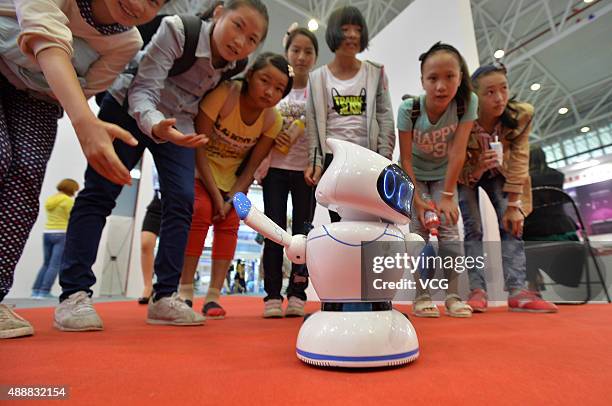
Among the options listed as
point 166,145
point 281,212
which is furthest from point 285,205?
point 166,145

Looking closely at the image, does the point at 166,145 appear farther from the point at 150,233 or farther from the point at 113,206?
the point at 150,233

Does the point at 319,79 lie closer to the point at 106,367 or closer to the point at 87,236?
the point at 87,236

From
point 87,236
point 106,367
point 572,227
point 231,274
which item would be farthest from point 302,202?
point 231,274

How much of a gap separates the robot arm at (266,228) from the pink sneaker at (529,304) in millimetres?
1264

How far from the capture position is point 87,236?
97cm

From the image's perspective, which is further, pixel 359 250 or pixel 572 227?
pixel 572 227

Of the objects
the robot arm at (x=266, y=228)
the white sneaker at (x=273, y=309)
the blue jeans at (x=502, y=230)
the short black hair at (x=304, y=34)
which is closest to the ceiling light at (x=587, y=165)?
the blue jeans at (x=502, y=230)

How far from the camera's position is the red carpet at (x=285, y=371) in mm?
404

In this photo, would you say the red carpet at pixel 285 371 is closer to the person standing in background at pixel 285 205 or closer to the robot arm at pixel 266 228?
the robot arm at pixel 266 228

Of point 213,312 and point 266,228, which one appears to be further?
point 213,312

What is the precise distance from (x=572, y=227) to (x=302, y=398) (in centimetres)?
239

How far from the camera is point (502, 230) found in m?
1.78

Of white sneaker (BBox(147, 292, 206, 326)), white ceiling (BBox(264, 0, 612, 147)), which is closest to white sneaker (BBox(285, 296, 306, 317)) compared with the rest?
white sneaker (BBox(147, 292, 206, 326))

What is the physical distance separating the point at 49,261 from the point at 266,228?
9.67 ft
